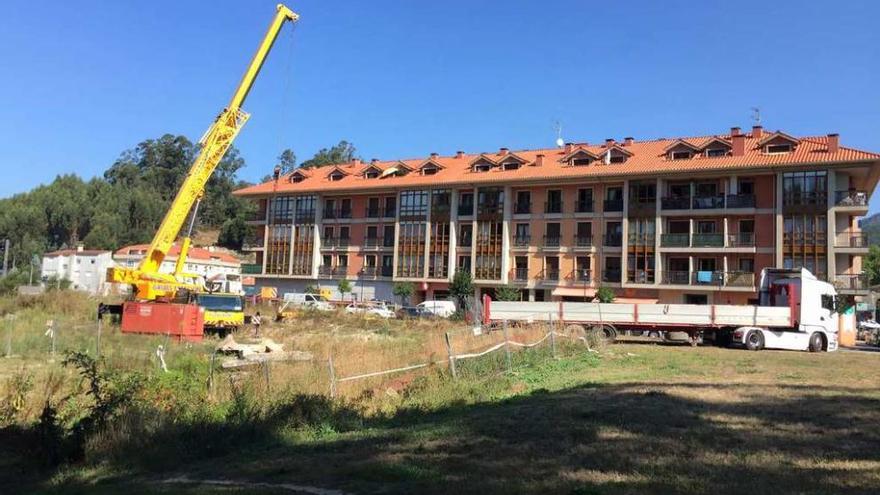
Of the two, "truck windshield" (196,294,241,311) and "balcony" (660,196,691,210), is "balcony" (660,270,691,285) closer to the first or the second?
"balcony" (660,196,691,210)

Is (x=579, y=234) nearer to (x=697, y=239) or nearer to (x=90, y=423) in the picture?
(x=697, y=239)

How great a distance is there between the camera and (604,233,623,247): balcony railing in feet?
181

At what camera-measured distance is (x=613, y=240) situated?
55.7 m

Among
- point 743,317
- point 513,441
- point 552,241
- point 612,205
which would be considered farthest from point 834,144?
point 513,441

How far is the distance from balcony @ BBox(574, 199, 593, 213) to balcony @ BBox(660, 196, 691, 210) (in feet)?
18.8

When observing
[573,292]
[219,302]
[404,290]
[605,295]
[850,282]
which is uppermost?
[850,282]

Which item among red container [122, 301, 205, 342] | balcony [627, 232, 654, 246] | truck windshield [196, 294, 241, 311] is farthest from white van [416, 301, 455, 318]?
red container [122, 301, 205, 342]

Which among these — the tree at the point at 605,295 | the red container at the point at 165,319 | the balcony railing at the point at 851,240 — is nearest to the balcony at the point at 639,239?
the tree at the point at 605,295

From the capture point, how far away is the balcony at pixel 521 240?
195 feet

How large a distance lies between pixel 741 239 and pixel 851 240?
694cm

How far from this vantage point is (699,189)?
53.2 meters

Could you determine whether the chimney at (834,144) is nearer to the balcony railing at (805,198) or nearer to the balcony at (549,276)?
the balcony railing at (805,198)

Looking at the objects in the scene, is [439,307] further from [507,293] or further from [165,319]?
[165,319]

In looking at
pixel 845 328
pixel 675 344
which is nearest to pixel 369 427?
pixel 675 344
